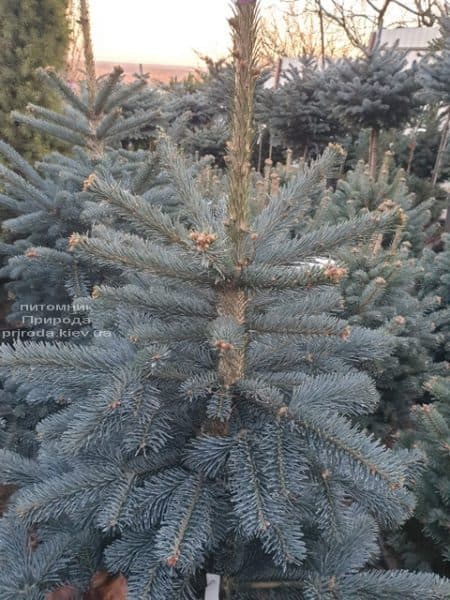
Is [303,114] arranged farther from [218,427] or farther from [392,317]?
[218,427]

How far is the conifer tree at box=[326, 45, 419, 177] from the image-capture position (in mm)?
6430

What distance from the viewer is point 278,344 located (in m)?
1.38

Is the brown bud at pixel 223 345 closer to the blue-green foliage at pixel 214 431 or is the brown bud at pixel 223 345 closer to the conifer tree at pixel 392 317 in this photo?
the blue-green foliage at pixel 214 431

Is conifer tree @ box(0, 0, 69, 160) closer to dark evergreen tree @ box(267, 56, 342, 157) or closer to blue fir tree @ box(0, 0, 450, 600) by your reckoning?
dark evergreen tree @ box(267, 56, 342, 157)

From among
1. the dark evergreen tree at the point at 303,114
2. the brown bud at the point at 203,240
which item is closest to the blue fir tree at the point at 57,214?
the brown bud at the point at 203,240

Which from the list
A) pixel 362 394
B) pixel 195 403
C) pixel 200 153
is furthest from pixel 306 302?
pixel 200 153

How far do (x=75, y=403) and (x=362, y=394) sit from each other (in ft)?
2.52

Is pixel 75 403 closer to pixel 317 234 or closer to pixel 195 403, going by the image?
pixel 195 403

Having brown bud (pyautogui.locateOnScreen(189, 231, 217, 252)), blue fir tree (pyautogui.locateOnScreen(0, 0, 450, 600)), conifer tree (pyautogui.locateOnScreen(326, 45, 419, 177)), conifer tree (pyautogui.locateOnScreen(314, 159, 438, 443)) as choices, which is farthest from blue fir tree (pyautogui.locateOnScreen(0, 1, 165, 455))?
conifer tree (pyautogui.locateOnScreen(326, 45, 419, 177))

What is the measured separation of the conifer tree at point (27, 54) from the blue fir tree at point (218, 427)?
4.37 meters

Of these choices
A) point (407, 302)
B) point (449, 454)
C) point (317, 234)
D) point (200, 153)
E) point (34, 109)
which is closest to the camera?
point (317, 234)

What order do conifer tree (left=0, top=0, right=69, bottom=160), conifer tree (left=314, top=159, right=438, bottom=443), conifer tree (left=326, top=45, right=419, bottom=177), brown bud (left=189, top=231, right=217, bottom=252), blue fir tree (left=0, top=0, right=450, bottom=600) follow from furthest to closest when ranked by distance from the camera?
conifer tree (left=326, top=45, right=419, bottom=177) < conifer tree (left=0, top=0, right=69, bottom=160) < conifer tree (left=314, top=159, right=438, bottom=443) < blue fir tree (left=0, top=0, right=450, bottom=600) < brown bud (left=189, top=231, right=217, bottom=252)

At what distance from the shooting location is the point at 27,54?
4.79m

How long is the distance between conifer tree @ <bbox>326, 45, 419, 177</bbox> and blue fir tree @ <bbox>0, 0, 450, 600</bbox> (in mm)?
5701
